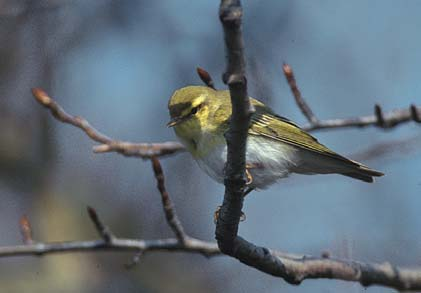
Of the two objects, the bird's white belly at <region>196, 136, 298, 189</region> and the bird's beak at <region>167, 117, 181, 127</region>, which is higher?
the bird's beak at <region>167, 117, 181, 127</region>

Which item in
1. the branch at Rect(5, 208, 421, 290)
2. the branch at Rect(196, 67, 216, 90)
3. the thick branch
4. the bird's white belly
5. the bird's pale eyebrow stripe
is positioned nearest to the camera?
the thick branch

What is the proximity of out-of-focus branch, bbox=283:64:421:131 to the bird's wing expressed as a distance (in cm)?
11

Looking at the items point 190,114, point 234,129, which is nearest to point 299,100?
point 190,114

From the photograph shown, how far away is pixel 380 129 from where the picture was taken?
359cm

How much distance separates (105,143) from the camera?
3.81 meters

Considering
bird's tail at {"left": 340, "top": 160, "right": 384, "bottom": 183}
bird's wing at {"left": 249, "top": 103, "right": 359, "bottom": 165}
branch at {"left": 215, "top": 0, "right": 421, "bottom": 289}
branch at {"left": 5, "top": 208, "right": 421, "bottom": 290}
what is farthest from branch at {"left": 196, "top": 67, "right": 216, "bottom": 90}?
bird's tail at {"left": 340, "top": 160, "right": 384, "bottom": 183}

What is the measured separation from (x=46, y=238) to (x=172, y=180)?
1.38 meters

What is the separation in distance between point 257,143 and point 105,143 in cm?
83

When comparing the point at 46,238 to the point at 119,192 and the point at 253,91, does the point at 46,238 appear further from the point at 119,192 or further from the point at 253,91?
the point at 253,91

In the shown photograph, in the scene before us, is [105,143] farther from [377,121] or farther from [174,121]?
[377,121]

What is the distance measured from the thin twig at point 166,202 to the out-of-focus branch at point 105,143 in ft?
1.82

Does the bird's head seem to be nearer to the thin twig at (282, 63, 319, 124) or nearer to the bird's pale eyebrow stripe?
the bird's pale eyebrow stripe

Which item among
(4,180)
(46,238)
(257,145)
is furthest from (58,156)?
(257,145)

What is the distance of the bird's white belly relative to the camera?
11.5 ft
